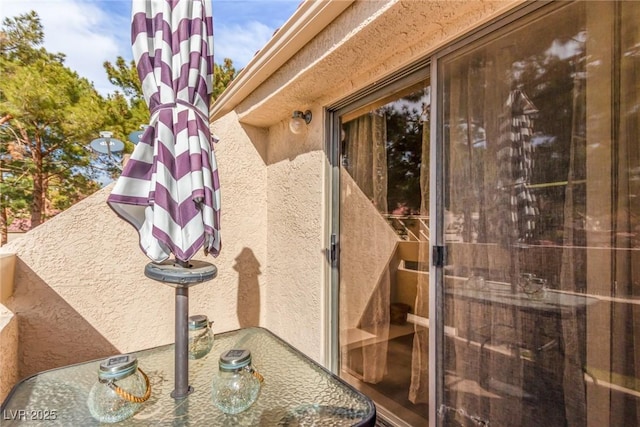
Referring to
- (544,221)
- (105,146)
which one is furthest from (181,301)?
(105,146)

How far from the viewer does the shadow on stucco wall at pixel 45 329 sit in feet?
10.4

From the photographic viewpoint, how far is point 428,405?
8.57 ft

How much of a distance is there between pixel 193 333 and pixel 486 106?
2.91 meters

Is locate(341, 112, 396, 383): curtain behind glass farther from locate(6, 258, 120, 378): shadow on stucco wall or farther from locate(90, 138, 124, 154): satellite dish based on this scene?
locate(90, 138, 124, 154): satellite dish

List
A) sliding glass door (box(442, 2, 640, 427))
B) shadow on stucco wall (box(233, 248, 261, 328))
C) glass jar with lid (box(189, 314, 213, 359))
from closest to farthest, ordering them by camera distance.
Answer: sliding glass door (box(442, 2, 640, 427)) → glass jar with lid (box(189, 314, 213, 359)) → shadow on stucco wall (box(233, 248, 261, 328))

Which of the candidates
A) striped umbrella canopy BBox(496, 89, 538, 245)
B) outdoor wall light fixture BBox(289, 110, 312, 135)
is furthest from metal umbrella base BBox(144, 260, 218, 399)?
outdoor wall light fixture BBox(289, 110, 312, 135)

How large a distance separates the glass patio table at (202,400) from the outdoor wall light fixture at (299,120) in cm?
278

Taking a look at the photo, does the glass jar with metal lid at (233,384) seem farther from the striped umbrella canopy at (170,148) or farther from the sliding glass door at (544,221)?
the sliding glass door at (544,221)

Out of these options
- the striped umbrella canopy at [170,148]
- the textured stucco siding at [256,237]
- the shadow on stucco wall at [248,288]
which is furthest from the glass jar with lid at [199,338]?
the shadow on stucco wall at [248,288]

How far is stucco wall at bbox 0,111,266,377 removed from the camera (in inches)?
127

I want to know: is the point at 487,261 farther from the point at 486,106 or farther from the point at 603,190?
the point at 486,106

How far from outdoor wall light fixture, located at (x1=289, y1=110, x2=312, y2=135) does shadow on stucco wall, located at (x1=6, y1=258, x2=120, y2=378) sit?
3.37m

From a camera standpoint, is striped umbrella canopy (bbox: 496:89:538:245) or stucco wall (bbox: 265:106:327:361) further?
stucco wall (bbox: 265:106:327:361)

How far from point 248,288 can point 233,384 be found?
10.0ft
